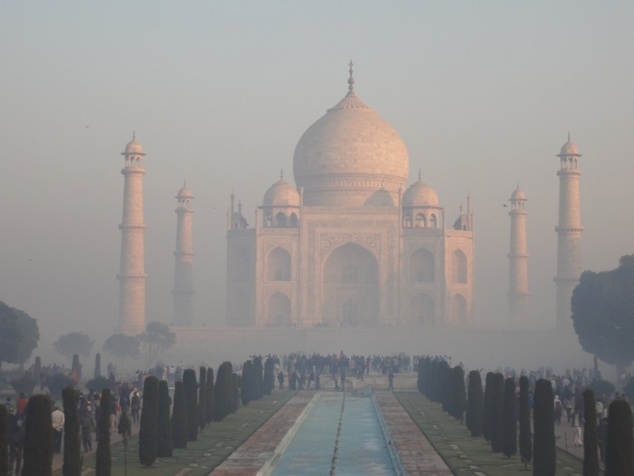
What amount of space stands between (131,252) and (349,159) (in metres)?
11.2

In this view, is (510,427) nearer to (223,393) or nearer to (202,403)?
(202,403)

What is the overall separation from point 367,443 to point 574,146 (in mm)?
33119

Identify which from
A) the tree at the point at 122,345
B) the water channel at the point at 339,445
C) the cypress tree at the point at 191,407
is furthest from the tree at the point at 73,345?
the cypress tree at the point at 191,407

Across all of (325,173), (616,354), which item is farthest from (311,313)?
(616,354)

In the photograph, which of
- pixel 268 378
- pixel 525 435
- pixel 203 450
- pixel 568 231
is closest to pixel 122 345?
pixel 268 378

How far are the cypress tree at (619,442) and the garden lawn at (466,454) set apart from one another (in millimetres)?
3508

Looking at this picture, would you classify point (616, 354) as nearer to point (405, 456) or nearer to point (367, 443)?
point (367, 443)

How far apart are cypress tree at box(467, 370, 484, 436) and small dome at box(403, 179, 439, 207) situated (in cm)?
3454

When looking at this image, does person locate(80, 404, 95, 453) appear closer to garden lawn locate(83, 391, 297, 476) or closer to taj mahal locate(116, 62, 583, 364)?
garden lawn locate(83, 391, 297, 476)

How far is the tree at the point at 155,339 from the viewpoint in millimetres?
50156

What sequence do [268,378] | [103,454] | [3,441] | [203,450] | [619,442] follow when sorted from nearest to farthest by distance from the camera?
1. [3,441]
2. [619,442]
3. [103,454]
4. [203,450]
5. [268,378]

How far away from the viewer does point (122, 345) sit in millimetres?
49531

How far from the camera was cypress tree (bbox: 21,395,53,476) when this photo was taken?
1323 centimetres

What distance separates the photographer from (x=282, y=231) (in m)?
55.2
